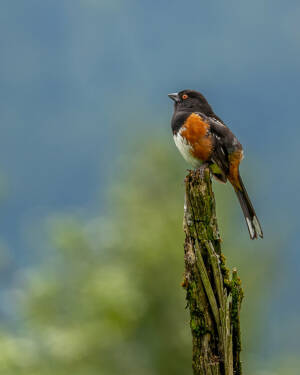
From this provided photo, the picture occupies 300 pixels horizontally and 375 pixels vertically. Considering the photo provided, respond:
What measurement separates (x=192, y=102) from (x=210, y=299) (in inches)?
149

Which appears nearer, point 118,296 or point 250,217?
point 250,217

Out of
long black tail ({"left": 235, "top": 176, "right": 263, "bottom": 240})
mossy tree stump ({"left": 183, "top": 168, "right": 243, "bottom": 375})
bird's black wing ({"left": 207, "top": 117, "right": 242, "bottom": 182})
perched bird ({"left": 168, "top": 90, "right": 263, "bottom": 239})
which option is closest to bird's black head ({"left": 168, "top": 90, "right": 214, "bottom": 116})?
perched bird ({"left": 168, "top": 90, "right": 263, "bottom": 239})

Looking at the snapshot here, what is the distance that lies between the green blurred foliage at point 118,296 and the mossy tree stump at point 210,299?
461cm

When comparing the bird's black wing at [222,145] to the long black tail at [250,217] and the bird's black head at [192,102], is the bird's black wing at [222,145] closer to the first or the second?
the long black tail at [250,217]

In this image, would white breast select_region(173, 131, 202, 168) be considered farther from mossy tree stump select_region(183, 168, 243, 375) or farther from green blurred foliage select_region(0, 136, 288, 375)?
green blurred foliage select_region(0, 136, 288, 375)

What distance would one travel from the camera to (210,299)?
12.4ft

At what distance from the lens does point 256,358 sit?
10570 mm

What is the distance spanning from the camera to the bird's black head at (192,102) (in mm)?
7049

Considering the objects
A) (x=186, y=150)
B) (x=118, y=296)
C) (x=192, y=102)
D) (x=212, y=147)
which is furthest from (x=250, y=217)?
(x=118, y=296)

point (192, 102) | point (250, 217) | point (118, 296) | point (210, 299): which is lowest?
point (210, 299)

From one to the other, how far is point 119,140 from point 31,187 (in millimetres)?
178537

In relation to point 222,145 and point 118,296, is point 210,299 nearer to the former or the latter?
point 222,145

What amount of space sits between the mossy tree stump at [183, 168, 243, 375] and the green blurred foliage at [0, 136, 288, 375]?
15.1 ft

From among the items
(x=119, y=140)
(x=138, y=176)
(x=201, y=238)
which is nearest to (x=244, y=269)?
(x=138, y=176)
